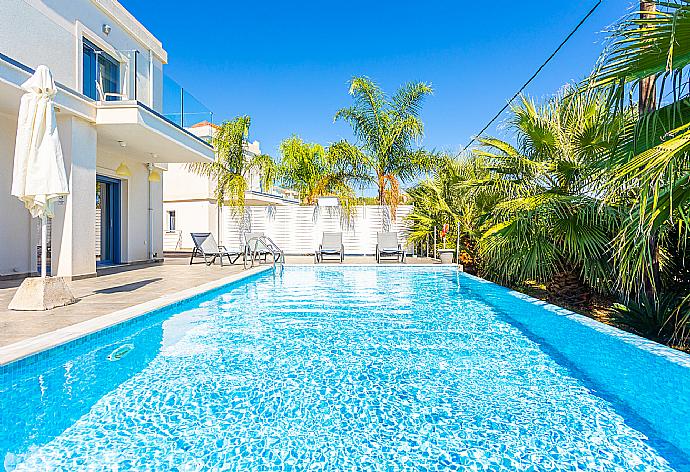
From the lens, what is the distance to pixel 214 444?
110 inches

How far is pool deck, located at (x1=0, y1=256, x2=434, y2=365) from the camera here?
4224mm

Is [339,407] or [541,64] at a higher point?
[541,64]

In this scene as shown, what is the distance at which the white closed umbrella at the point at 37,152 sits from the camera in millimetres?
5668

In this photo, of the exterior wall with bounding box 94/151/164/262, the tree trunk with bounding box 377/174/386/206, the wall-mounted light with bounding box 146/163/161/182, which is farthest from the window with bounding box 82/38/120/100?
the tree trunk with bounding box 377/174/386/206

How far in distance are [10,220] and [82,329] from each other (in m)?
6.15

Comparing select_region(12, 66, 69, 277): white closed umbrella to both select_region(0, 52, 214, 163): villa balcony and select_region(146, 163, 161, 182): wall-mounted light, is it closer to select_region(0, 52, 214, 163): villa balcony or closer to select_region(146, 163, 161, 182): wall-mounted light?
select_region(0, 52, 214, 163): villa balcony

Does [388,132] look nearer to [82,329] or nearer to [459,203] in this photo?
[459,203]

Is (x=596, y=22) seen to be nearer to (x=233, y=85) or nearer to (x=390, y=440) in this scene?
(x=390, y=440)

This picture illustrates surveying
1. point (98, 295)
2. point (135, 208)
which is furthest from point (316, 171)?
point (98, 295)

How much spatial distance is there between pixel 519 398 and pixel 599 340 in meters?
1.75

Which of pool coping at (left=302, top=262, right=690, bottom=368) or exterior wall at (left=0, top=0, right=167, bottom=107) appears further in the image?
exterior wall at (left=0, top=0, right=167, bottom=107)

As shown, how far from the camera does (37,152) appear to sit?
18.7 feet

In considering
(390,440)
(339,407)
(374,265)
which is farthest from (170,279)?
(390,440)

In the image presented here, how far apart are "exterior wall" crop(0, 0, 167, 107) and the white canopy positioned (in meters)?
3.67
